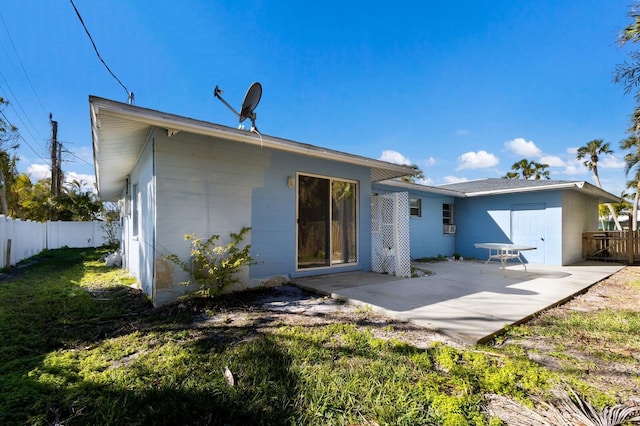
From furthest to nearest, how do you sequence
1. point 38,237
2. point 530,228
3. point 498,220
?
point 38,237
point 498,220
point 530,228

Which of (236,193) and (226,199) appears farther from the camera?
(236,193)

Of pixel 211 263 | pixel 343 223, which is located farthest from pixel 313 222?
pixel 211 263

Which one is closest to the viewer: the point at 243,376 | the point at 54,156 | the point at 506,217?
the point at 243,376

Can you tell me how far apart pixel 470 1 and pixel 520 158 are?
918 inches

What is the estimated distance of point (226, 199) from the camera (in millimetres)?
5062

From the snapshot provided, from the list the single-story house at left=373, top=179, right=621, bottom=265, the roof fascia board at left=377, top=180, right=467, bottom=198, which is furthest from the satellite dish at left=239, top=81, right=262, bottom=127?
the single-story house at left=373, top=179, right=621, bottom=265

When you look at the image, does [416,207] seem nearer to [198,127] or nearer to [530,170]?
[198,127]

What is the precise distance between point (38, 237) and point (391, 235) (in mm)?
15550

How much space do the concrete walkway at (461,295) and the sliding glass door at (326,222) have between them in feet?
1.64

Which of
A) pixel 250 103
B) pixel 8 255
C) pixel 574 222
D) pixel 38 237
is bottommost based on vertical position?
pixel 8 255

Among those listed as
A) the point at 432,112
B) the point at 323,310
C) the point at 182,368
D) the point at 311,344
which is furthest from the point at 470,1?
the point at 182,368

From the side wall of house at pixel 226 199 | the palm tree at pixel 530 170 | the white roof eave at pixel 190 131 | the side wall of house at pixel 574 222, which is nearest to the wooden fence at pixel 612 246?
the side wall of house at pixel 574 222

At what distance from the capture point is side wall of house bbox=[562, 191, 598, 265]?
9656 millimetres

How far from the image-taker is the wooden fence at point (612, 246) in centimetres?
988
